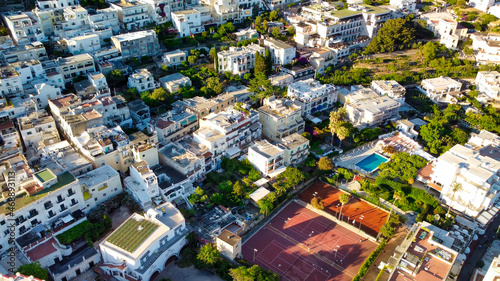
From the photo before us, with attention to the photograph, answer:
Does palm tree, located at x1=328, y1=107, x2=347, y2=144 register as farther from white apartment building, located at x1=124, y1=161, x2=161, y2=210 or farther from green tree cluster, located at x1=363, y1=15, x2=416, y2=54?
green tree cluster, located at x1=363, y1=15, x2=416, y2=54

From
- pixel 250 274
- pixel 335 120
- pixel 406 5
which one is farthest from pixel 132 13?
pixel 406 5

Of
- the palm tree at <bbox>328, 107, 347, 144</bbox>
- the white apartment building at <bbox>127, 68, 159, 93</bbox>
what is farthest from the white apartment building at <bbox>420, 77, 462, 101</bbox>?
the white apartment building at <bbox>127, 68, 159, 93</bbox>

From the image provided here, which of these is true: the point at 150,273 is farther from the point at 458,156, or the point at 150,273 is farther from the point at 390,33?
the point at 390,33

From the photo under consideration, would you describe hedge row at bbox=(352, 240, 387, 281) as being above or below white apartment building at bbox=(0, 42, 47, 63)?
below

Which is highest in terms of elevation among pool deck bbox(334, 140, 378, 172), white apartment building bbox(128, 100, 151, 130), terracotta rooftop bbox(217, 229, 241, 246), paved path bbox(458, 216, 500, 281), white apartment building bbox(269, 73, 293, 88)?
white apartment building bbox(269, 73, 293, 88)

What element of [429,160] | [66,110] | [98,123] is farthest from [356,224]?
[66,110]

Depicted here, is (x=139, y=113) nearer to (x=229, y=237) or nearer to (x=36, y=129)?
(x=36, y=129)
